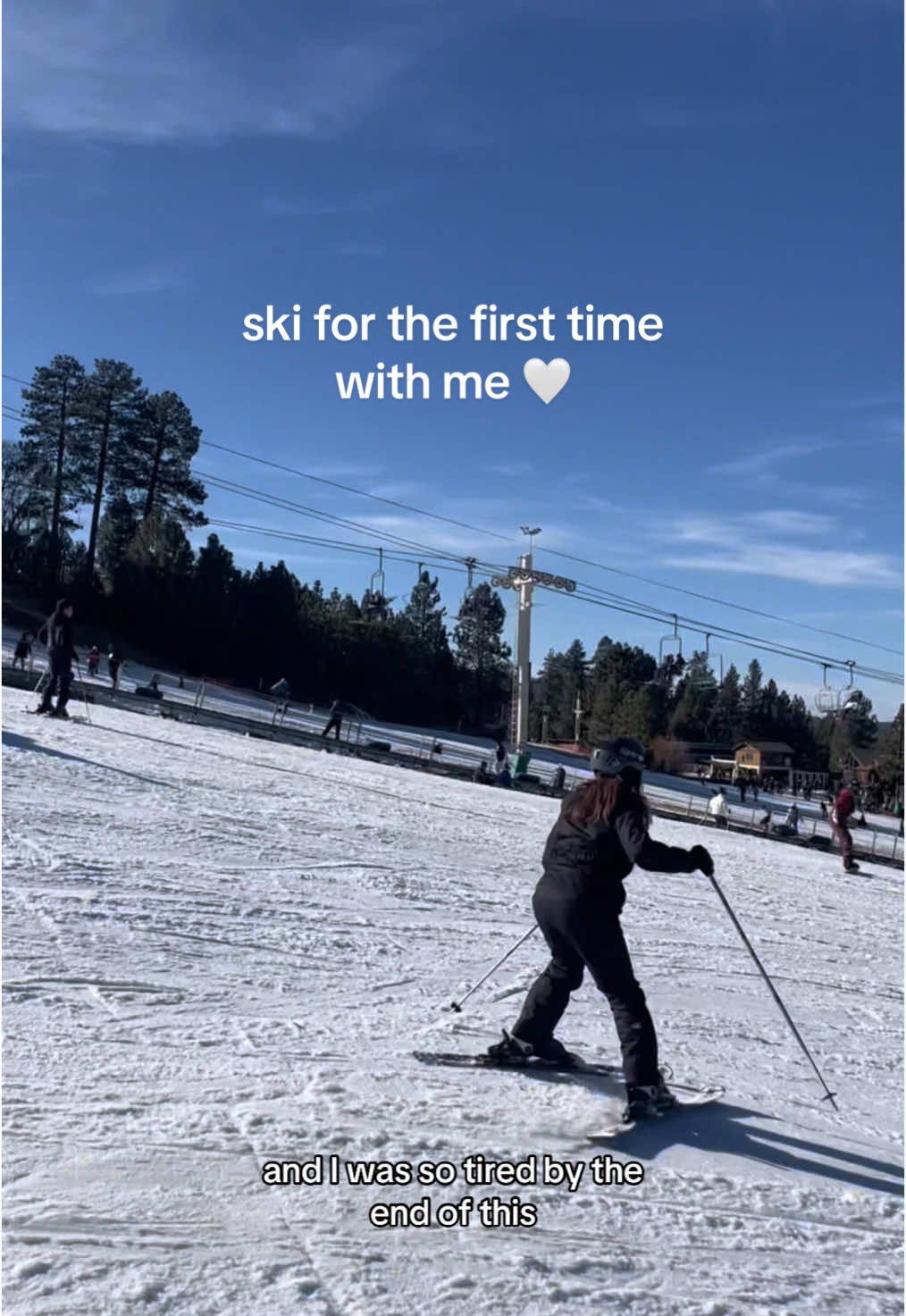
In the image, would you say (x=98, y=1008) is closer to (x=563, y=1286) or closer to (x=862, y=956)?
(x=563, y=1286)

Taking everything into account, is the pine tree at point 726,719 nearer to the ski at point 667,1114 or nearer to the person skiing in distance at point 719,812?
the person skiing in distance at point 719,812

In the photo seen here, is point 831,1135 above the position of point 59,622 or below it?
below

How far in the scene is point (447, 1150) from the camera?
4.51 meters

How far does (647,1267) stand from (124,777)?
35.5ft

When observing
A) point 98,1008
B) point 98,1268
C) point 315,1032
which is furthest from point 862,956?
point 98,1268

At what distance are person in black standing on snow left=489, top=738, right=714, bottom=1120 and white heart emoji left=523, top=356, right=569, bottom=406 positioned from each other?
11.1 m

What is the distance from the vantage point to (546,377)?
51.7ft

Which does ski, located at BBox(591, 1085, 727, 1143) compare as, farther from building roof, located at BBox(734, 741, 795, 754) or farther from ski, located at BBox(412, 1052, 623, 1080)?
building roof, located at BBox(734, 741, 795, 754)

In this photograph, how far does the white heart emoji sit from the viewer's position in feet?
50.7

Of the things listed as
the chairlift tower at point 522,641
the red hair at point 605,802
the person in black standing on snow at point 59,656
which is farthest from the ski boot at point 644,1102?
the chairlift tower at point 522,641

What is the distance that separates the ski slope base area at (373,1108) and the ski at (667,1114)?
0.05m

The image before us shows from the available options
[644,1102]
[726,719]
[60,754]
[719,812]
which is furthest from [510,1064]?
[726,719]

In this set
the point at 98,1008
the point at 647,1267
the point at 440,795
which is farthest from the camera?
the point at 440,795

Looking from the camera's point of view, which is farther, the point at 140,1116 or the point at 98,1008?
the point at 98,1008
